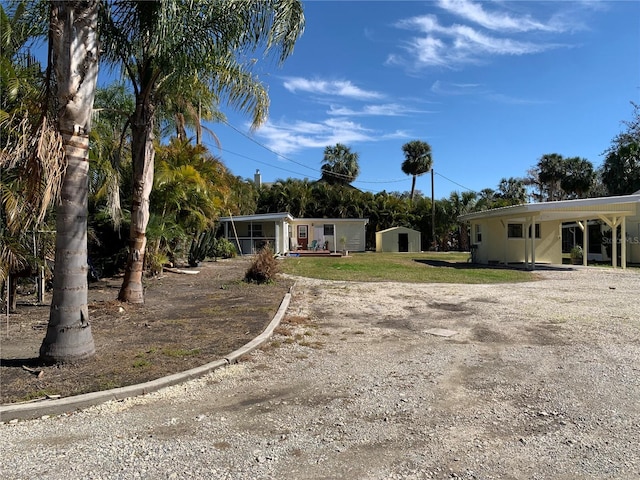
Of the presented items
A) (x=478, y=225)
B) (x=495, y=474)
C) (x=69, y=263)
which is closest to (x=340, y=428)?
(x=495, y=474)

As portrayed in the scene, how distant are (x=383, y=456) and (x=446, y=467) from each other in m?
0.43

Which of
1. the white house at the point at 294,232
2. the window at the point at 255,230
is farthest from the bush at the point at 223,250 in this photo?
the window at the point at 255,230

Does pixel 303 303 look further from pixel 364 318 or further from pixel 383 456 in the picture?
pixel 383 456

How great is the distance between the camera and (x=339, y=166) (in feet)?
162

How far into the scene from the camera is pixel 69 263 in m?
5.00

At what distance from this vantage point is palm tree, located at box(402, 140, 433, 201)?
47500 mm

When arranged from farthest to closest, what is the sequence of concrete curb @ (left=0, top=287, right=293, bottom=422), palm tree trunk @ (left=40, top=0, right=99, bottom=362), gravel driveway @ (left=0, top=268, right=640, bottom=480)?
1. palm tree trunk @ (left=40, top=0, right=99, bottom=362)
2. concrete curb @ (left=0, top=287, right=293, bottom=422)
3. gravel driveway @ (left=0, top=268, right=640, bottom=480)

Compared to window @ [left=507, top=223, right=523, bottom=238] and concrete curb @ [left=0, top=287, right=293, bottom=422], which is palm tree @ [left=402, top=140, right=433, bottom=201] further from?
concrete curb @ [left=0, top=287, right=293, bottom=422]

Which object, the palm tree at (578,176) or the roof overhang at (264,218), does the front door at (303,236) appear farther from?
the palm tree at (578,176)

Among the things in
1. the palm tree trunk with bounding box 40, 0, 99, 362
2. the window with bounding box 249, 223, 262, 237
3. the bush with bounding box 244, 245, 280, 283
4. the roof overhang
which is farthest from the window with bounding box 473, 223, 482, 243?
the palm tree trunk with bounding box 40, 0, 99, 362

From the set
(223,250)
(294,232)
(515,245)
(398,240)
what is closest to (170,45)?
(223,250)

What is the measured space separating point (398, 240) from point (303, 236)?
8714 millimetres

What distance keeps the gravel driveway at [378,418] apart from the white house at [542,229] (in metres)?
13.4

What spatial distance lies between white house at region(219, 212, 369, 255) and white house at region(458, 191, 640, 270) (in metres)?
11.0
